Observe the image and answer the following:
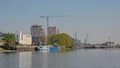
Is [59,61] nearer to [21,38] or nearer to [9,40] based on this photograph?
[9,40]

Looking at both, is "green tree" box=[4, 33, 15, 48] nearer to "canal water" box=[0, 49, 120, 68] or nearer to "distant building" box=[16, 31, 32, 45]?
"distant building" box=[16, 31, 32, 45]

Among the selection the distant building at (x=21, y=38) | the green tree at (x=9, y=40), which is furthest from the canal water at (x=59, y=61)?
the distant building at (x=21, y=38)

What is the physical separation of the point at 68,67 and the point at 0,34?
125 m

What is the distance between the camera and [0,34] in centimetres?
16575

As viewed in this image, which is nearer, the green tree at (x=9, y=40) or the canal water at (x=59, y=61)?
the canal water at (x=59, y=61)

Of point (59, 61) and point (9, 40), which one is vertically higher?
point (9, 40)

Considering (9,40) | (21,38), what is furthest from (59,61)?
(21,38)

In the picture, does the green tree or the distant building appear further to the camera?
the distant building

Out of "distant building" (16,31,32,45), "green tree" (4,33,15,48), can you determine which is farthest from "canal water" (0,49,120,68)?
"distant building" (16,31,32,45)

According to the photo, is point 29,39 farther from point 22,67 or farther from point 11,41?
point 22,67

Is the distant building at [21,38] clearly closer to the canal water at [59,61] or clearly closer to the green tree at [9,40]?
the green tree at [9,40]

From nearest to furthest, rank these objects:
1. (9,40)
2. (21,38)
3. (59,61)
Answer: (59,61) → (9,40) → (21,38)

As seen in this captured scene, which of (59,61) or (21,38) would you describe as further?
(21,38)

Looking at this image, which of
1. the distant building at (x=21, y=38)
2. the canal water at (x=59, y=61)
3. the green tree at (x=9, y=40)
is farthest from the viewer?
the distant building at (x=21, y=38)
